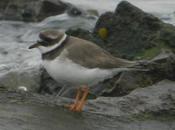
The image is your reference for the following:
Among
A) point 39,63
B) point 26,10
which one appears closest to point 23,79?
point 39,63

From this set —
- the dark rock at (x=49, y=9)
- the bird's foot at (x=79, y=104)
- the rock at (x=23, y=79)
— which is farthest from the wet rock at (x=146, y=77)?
the dark rock at (x=49, y=9)

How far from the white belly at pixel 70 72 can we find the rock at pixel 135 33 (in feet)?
14.9

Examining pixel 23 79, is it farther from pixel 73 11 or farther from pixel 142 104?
pixel 73 11

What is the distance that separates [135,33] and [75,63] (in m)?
5.97

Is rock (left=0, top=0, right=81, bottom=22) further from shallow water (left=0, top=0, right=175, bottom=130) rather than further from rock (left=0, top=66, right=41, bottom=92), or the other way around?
rock (left=0, top=66, right=41, bottom=92)

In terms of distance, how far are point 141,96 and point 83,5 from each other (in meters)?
14.7

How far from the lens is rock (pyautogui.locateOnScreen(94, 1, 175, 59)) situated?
1305 centimetres

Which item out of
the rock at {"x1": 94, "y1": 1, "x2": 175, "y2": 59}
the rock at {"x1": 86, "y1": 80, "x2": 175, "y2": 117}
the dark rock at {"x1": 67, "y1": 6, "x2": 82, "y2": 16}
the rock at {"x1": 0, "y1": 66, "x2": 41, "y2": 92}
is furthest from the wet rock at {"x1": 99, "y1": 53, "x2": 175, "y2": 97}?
the dark rock at {"x1": 67, "y1": 6, "x2": 82, "y2": 16}

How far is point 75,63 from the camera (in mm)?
8109

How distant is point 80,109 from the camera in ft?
27.6

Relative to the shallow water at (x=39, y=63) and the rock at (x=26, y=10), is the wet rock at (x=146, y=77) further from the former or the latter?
the rock at (x=26, y=10)

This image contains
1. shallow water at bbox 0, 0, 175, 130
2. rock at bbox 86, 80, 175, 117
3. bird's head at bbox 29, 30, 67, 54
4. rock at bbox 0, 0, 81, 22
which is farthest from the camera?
rock at bbox 0, 0, 81, 22

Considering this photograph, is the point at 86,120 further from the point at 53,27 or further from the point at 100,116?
the point at 53,27

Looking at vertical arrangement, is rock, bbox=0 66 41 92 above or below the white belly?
below
